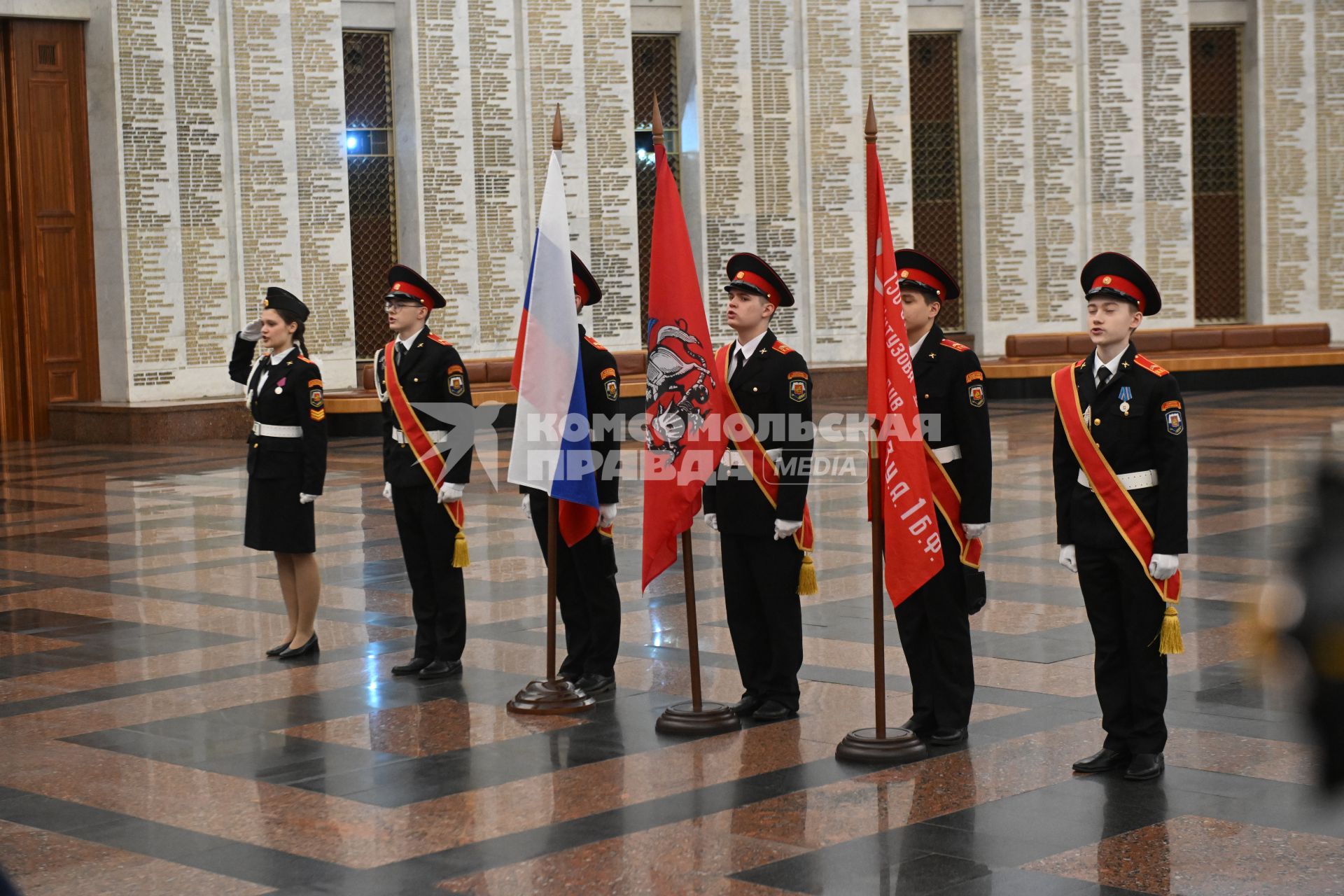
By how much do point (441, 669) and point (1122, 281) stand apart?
320 cm

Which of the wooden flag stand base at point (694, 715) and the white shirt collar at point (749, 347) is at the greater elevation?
the white shirt collar at point (749, 347)

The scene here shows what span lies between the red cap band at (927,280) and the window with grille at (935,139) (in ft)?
58.6

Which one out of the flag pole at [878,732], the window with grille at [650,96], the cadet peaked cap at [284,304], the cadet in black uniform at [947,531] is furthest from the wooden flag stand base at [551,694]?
the window with grille at [650,96]

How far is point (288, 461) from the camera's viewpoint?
23.9 ft

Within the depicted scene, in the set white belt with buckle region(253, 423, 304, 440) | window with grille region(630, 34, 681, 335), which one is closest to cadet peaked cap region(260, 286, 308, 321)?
white belt with buckle region(253, 423, 304, 440)

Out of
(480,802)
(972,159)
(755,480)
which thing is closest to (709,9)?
(972,159)

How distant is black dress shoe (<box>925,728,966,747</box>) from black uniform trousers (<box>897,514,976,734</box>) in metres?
0.02

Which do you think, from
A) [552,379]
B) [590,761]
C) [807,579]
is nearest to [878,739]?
[807,579]

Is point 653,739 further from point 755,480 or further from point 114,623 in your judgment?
point 114,623

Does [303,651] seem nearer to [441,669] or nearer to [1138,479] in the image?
[441,669]

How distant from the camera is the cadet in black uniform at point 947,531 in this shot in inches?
215

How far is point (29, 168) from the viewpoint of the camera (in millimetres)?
18141

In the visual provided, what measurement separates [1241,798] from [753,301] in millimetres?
2426

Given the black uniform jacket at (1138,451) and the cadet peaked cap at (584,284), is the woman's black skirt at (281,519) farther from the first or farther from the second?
the black uniform jacket at (1138,451)
